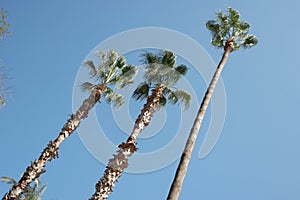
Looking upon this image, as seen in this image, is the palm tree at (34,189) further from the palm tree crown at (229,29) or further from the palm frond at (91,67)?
the palm tree crown at (229,29)

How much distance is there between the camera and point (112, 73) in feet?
67.4

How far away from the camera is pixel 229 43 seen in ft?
55.1

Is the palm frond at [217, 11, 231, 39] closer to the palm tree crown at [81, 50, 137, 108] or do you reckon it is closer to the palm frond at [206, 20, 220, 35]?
the palm frond at [206, 20, 220, 35]

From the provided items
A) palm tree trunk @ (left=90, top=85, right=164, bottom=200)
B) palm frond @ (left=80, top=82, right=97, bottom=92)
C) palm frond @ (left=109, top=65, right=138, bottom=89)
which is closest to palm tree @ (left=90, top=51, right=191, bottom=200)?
palm tree trunk @ (left=90, top=85, right=164, bottom=200)

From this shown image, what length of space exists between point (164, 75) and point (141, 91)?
5.54 feet

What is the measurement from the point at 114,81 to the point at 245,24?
7.95m

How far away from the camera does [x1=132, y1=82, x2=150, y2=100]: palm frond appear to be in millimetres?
19125

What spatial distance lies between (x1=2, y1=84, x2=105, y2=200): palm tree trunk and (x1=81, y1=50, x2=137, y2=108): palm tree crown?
2.93 feet

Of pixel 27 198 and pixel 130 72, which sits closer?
pixel 130 72

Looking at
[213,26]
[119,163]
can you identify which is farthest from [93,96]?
[213,26]

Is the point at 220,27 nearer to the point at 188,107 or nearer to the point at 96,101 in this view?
the point at 188,107

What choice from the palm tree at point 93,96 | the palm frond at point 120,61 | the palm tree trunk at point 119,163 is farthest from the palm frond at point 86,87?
the palm tree trunk at point 119,163

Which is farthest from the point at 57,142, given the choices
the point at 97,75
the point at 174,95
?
the point at 174,95

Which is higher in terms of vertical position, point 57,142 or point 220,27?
point 220,27
